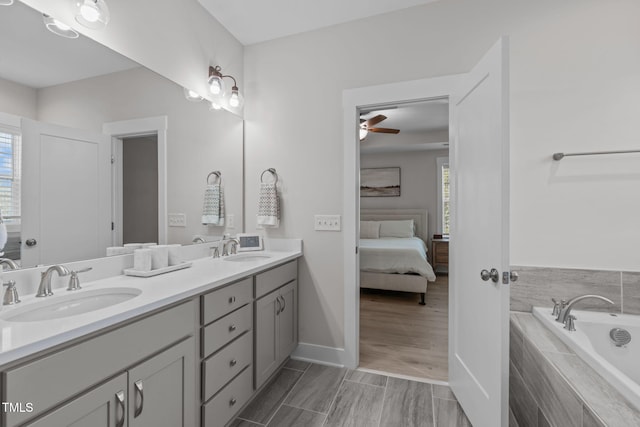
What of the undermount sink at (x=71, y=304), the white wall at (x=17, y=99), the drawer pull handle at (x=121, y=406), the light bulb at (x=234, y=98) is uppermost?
the light bulb at (x=234, y=98)

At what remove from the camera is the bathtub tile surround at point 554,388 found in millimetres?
977

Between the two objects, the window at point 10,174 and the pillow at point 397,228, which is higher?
the window at point 10,174

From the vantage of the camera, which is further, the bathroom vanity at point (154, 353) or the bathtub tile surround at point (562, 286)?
the bathtub tile surround at point (562, 286)

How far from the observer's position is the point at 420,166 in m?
5.80

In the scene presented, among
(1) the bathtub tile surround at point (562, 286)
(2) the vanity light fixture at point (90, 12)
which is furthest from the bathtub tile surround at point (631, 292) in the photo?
(2) the vanity light fixture at point (90, 12)

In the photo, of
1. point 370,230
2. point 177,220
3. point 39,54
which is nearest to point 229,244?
point 177,220

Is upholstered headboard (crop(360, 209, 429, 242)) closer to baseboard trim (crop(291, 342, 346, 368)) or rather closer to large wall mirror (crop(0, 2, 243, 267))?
baseboard trim (crop(291, 342, 346, 368))

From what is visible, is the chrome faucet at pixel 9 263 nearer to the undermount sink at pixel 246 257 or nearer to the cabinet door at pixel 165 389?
the cabinet door at pixel 165 389

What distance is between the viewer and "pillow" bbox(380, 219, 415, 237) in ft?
17.6

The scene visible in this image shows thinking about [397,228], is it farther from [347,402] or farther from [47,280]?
[47,280]

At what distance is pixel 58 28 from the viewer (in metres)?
1.31

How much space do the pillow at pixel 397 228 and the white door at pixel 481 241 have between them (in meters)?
3.41

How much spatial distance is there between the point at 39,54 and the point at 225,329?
57.8 inches

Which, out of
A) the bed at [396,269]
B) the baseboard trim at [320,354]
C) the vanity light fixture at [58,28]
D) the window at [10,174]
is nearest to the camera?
the window at [10,174]
